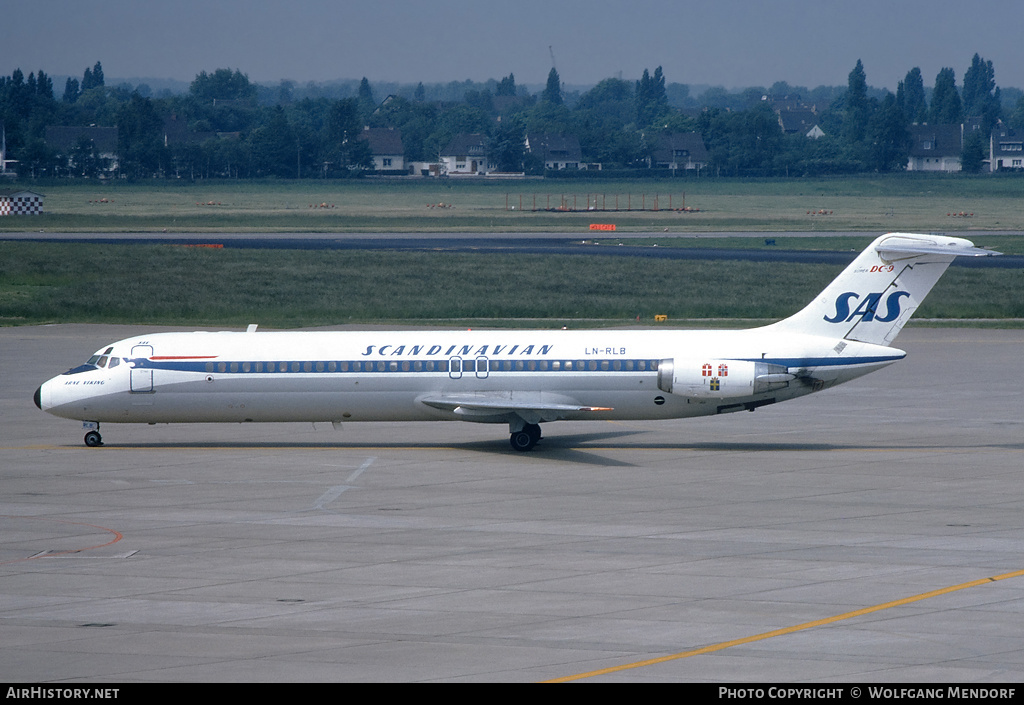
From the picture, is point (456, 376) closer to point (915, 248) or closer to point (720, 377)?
point (720, 377)

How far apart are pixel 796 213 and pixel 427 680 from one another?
132m

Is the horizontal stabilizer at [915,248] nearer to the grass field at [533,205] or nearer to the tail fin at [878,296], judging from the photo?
the tail fin at [878,296]

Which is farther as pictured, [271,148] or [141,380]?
[271,148]

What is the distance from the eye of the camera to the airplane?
3225 cm

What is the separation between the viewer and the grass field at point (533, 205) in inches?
4579

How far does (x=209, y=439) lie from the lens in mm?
35656

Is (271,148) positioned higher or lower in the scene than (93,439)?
higher

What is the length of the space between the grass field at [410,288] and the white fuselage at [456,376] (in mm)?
25081

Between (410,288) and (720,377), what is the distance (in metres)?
39.6

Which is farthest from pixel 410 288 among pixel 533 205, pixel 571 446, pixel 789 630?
pixel 533 205

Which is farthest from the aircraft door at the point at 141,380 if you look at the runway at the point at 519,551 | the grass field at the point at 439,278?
the grass field at the point at 439,278

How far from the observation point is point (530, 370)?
32656 mm

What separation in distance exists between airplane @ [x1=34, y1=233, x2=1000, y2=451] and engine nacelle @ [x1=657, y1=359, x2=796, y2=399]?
3 centimetres
